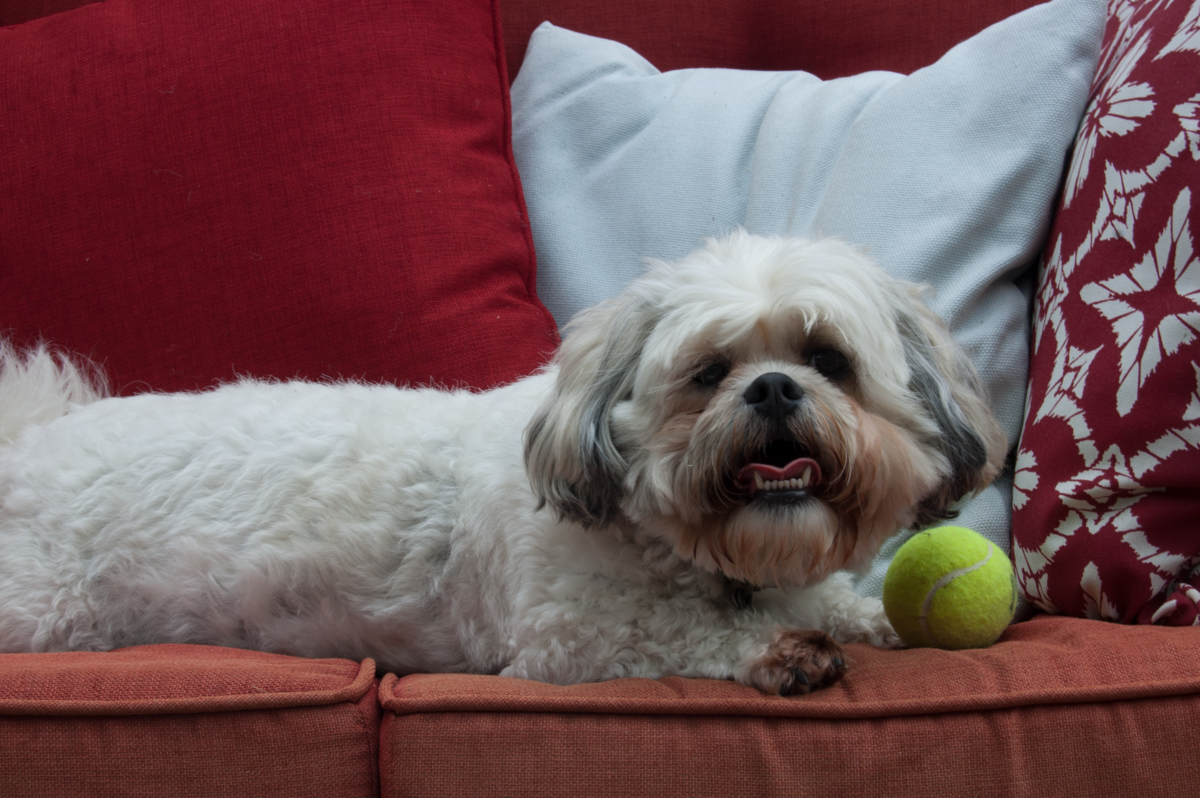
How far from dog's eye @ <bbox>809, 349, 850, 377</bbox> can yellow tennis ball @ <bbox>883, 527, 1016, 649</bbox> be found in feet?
1.03

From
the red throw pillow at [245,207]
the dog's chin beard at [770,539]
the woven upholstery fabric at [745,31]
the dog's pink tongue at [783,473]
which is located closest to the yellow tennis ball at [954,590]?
the dog's chin beard at [770,539]

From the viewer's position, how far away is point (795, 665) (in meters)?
1.23

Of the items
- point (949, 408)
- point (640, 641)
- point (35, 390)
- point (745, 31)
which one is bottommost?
point (640, 641)

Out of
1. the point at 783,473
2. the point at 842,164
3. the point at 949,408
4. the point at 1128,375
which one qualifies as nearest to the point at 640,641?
the point at 783,473

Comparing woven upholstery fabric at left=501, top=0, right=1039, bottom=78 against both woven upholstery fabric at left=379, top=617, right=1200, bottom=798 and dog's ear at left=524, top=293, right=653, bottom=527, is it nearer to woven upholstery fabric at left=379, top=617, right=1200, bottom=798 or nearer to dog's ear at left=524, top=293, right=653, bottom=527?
dog's ear at left=524, top=293, right=653, bottom=527

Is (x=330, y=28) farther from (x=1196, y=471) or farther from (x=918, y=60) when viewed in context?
(x=1196, y=471)

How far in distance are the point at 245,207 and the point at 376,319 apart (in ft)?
1.25

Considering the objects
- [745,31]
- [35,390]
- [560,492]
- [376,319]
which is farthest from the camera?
[745,31]

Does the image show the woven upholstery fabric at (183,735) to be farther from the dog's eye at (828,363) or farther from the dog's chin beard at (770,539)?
the dog's eye at (828,363)

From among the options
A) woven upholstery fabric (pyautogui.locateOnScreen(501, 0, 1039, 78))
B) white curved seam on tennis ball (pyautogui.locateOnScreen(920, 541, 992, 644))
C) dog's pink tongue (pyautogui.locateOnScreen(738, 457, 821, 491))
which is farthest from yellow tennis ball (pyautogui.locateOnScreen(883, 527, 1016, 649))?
woven upholstery fabric (pyautogui.locateOnScreen(501, 0, 1039, 78))

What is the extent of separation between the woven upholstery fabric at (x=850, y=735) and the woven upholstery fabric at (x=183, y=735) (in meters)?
0.07

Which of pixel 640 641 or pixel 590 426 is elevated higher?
pixel 590 426

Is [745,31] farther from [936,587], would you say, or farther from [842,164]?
[936,587]

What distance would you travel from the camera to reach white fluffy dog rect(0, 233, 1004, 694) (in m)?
1.25
